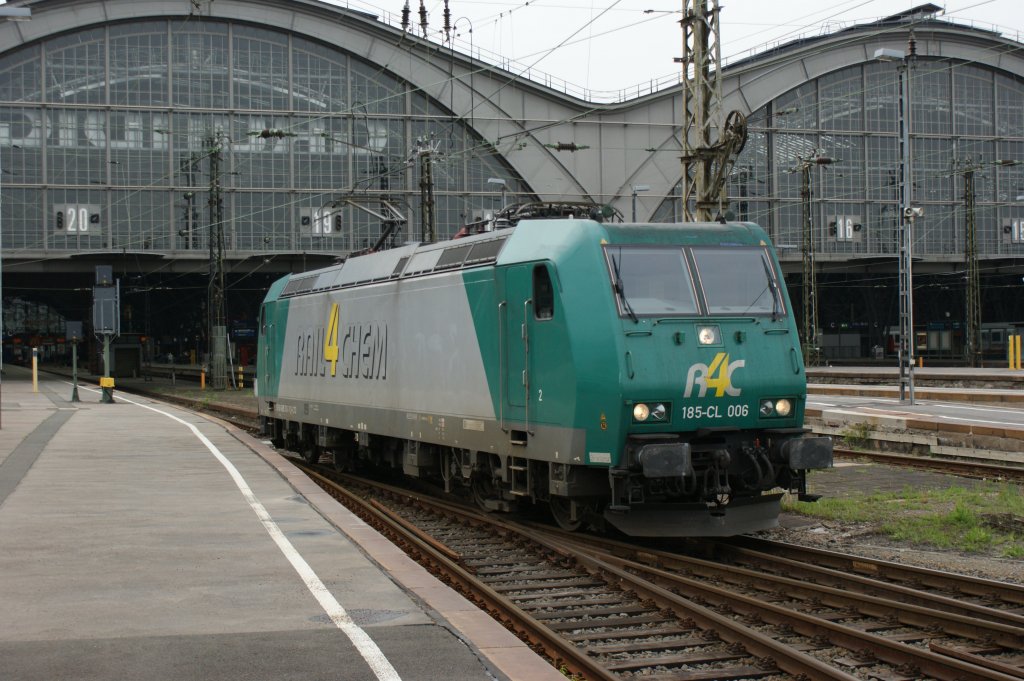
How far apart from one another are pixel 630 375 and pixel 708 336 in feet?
3.56

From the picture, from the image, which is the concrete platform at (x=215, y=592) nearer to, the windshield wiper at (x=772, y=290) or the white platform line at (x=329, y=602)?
the white platform line at (x=329, y=602)

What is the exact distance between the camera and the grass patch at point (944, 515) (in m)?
12.6

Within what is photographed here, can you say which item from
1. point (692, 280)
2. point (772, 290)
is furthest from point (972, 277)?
point (692, 280)

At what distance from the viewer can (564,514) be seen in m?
13.3

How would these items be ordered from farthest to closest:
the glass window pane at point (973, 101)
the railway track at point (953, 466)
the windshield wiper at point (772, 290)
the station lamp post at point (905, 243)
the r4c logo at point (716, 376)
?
the glass window pane at point (973, 101) < the station lamp post at point (905, 243) < the railway track at point (953, 466) < the windshield wiper at point (772, 290) < the r4c logo at point (716, 376)

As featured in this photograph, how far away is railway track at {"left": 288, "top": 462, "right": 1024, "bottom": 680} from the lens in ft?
25.5

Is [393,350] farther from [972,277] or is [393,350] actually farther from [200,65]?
[200,65]

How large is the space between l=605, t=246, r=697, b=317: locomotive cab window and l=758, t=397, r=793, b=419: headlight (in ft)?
4.01

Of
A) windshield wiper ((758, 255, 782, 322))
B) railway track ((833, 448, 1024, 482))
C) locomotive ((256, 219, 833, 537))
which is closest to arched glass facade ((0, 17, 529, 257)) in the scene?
railway track ((833, 448, 1024, 482))

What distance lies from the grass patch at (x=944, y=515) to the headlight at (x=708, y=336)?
10.7 ft

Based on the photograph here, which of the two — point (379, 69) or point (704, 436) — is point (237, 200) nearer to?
point (379, 69)

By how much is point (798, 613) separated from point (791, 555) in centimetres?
316

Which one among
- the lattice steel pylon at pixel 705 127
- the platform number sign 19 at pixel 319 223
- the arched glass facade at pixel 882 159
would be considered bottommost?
the lattice steel pylon at pixel 705 127

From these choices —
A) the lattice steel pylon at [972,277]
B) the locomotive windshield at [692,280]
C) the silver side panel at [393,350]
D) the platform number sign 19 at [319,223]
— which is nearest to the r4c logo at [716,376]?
the locomotive windshield at [692,280]
